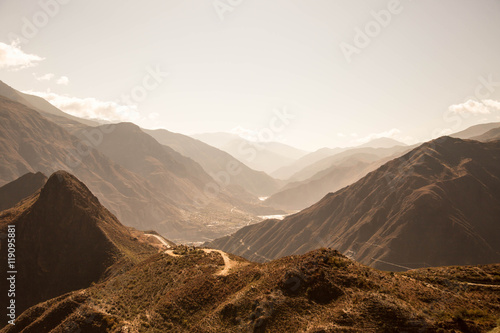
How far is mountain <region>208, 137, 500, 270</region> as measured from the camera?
80719 millimetres

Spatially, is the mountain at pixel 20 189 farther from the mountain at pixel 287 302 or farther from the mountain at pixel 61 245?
the mountain at pixel 287 302

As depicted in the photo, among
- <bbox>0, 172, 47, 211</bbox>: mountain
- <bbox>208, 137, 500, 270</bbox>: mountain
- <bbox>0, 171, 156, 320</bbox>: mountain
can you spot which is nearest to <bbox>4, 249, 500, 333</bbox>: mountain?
<bbox>0, 171, 156, 320</bbox>: mountain

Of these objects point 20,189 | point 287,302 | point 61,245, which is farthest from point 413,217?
point 20,189

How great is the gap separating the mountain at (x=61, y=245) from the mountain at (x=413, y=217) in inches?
2747

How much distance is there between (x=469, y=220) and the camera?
86.5 metres

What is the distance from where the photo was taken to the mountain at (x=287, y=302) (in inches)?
808

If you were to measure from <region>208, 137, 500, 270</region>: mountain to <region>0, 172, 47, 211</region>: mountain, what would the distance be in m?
80.7

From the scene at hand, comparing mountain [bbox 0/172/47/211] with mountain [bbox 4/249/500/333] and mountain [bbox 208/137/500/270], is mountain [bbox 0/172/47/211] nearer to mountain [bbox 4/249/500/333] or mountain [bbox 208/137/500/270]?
mountain [bbox 4/249/500/333]

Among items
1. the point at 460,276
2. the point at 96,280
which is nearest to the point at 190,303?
the point at 96,280

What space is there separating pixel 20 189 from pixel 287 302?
334 feet

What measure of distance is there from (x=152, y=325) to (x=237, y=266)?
11.9m

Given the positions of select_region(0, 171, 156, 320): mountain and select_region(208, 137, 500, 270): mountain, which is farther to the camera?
select_region(208, 137, 500, 270): mountain

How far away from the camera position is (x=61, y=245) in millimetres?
49750

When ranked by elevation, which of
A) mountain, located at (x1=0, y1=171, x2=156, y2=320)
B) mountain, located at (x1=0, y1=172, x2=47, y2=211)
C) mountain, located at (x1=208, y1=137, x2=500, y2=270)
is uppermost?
mountain, located at (x1=0, y1=172, x2=47, y2=211)
